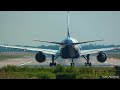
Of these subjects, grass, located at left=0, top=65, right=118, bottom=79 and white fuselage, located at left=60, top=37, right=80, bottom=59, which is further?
white fuselage, located at left=60, top=37, right=80, bottom=59

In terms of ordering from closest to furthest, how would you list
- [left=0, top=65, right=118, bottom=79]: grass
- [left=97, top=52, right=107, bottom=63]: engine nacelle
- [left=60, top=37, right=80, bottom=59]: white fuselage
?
[left=0, top=65, right=118, bottom=79]: grass < [left=60, top=37, right=80, bottom=59]: white fuselage < [left=97, top=52, right=107, bottom=63]: engine nacelle

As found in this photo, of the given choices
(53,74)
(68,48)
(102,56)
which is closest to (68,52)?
(68,48)

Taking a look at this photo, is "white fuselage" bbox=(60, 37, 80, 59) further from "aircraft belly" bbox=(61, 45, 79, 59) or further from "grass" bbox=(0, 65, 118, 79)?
"grass" bbox=(0, 65, 118, 79)

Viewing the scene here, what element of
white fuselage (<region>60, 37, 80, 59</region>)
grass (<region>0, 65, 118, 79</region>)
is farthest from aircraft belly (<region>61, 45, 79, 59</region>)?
grass (<region>0, 65, 118, 79</region>)

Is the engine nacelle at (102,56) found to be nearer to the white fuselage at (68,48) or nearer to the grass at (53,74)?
the white fuselage at (68,48)

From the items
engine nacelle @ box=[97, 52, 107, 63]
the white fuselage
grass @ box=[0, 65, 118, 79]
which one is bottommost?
grass @ box=[0, 65, 118, 79]

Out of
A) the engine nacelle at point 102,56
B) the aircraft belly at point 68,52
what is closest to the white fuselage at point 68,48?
the aircraft belly at point 68,52

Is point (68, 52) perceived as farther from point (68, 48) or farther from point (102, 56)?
point (102, 56)

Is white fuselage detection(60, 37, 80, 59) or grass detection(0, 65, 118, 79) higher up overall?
white fuselage detection(60, 37, 80, 59)
